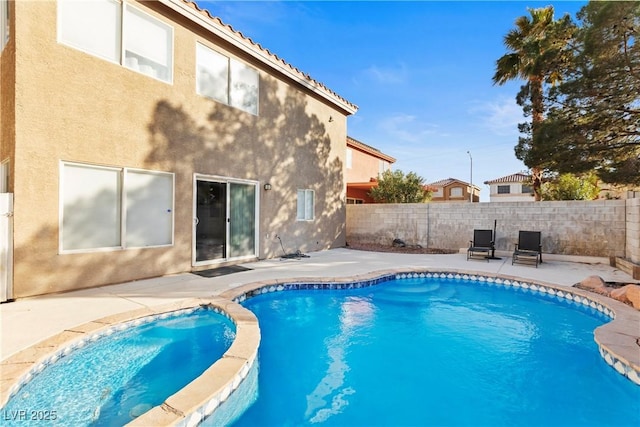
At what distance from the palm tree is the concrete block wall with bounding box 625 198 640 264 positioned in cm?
319

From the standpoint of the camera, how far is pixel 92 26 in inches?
299

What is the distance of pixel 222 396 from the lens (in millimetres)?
3719

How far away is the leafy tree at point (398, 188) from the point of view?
67.2 feet

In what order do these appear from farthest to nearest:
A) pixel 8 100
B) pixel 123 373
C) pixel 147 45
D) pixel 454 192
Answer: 1. pixel 454 192
2. pixel 147 45
3. pixel 8 100
4. pixel 123 373

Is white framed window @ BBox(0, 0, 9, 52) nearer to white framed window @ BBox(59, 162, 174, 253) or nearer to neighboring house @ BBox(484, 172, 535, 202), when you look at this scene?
white framed window @ BBox(59, 162, 174, 253)

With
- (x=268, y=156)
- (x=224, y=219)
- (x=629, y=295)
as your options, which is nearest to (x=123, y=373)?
(x=224, y=219)

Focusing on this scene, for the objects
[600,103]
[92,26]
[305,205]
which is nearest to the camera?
[92,26]

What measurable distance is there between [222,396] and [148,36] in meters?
9.21

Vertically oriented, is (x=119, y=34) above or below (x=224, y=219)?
above

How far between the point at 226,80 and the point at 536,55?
1305 centimetres

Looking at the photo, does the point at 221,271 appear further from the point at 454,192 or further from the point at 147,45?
the point at 454,192

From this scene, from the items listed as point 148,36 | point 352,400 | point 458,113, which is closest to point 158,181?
point 148,36

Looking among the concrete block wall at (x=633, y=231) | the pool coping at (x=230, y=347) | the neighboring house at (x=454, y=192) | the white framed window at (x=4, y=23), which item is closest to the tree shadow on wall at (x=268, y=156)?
the white framed window at (x=4, y=23)

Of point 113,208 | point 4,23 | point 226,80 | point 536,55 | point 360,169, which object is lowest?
point 113,208
